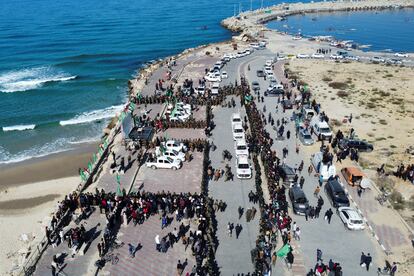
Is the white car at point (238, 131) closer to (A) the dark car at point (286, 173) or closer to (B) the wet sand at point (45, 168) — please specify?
(A) the dark car at point (286, 173)

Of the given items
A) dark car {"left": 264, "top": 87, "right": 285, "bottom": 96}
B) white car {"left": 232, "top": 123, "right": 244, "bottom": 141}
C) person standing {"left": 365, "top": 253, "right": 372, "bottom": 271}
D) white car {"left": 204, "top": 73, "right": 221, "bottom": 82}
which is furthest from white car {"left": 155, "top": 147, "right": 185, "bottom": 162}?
white car {"left": 204, "top": 73, "right": 221, "bottom": 82}

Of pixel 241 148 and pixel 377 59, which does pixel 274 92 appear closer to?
pixel 241 148

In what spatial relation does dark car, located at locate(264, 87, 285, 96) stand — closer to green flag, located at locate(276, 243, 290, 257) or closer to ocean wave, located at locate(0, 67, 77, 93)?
green flag, located at locate(276, 243, 290, 257)

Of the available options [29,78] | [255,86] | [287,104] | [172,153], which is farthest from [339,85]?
[29,78]

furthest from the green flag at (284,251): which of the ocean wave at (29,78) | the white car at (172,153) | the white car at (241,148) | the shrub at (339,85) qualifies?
the ocean wave at (29,78)

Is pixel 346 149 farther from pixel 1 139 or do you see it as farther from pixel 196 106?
pixel 1 139

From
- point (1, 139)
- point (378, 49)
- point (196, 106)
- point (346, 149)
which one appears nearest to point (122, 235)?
point (346, 149)

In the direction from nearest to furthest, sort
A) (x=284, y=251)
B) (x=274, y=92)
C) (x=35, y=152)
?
(x=284, y=251) → (x=35, y=152) → (x=274, y=92)
